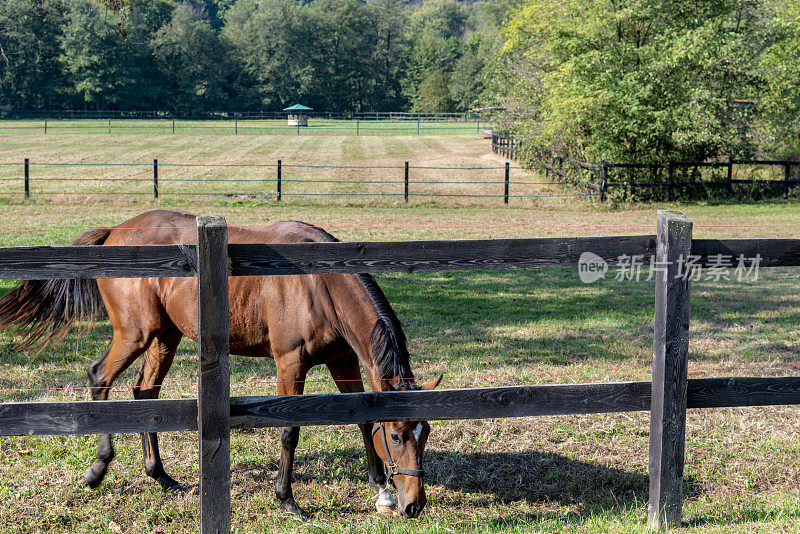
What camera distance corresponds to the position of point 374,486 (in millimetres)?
4504

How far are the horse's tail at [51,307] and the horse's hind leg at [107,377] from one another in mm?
379

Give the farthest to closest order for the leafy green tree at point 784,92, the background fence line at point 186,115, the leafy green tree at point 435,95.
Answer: the leafy green tree at point 435,95 → the background fence line at point 186,115 → the leafy green tree at point 784,92

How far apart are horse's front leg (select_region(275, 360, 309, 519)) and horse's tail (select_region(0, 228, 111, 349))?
5.33ft

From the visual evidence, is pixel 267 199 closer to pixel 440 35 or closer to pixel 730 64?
pixel 730 64

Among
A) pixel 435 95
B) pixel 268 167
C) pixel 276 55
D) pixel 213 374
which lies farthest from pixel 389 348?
pixel 276 55

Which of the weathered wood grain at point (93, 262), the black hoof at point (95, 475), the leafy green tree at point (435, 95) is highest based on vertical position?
the leafy green tree at point (435, 95)

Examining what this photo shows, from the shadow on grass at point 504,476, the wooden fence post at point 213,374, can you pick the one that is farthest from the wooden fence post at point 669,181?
the wooden fence post at point 213,374

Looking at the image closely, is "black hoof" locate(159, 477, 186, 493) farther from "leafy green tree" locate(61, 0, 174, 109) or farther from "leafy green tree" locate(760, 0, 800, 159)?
"leafy green tree" locate(61, 0, 174, 109)

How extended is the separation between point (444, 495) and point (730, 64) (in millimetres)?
21781

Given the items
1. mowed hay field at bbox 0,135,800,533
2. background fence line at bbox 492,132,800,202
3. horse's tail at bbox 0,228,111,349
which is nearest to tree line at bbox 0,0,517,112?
background fence line at bbox 492,132,800,202

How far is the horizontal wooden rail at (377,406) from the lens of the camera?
3.26 m

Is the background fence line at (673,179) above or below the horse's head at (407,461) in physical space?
above

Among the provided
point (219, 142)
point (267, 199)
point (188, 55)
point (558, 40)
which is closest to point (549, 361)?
point (267, 199)

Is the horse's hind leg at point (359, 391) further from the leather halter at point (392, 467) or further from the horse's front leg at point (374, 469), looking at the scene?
the leather halter at point (392, 467)
